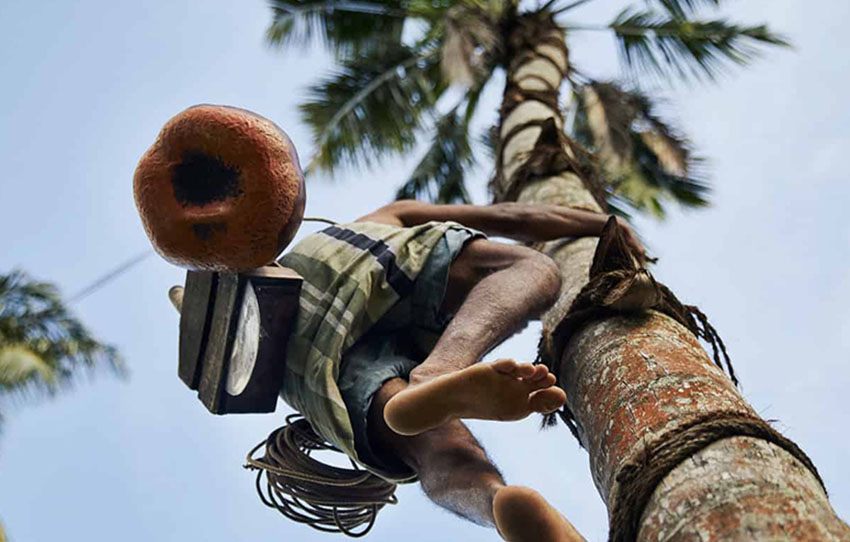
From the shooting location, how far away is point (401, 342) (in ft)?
9.55

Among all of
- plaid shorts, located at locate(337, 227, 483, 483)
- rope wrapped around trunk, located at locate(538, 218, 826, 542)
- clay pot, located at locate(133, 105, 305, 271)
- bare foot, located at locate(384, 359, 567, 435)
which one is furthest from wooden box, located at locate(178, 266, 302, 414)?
rope wrapped around trunk, located at locate(538, 218, 826, 542)

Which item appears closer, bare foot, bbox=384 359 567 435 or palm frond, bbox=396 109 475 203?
bare foot, bbox=384 359 567 435

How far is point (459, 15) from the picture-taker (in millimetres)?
6836

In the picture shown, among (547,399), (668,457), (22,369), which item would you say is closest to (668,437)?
(668,457)

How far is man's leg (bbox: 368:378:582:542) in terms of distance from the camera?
76.6 inches

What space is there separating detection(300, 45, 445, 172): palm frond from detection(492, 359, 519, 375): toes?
6176 mm

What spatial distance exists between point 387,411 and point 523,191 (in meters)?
2.29

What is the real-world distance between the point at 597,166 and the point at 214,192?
2.55 meters

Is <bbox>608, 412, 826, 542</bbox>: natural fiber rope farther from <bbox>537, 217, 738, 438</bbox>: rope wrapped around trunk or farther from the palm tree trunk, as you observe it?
<bbox>537, 217, 738, 438</bbox>: rope wrapped around trunk

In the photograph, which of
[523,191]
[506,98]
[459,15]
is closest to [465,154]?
[459,15]

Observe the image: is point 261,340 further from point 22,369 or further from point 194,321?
point 22,369

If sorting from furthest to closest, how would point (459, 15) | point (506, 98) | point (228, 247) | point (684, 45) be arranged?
point (684, 45)
point (459, 15)
point (506, 98)
point (228, 247)

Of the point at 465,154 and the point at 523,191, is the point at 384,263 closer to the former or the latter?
the point at 523,191

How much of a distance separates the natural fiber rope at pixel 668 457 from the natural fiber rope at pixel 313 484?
1033mm
